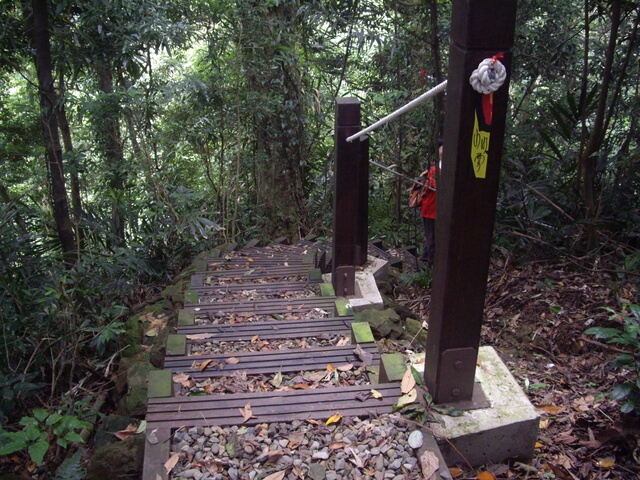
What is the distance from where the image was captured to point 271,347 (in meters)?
3.01

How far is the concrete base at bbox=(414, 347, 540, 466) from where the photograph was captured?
199 cm

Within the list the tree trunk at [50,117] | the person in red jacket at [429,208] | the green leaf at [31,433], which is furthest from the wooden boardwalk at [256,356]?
the person in red jacket at [429,208]

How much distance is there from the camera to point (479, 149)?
181 cm

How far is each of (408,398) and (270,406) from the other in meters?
0.57

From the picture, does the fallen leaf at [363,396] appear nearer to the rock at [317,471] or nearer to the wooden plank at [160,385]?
the rock at [317,471]

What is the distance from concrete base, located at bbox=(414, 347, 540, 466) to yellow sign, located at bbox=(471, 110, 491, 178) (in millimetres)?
958

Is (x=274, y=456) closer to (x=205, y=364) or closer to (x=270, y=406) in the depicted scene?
(x=270, y=406)

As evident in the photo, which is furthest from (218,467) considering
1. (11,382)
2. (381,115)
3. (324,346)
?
(381,115)

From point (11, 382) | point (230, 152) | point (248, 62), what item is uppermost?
point (248, 62)

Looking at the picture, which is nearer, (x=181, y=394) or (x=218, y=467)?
(x=218, y=467)

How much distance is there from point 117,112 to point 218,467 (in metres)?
4.66

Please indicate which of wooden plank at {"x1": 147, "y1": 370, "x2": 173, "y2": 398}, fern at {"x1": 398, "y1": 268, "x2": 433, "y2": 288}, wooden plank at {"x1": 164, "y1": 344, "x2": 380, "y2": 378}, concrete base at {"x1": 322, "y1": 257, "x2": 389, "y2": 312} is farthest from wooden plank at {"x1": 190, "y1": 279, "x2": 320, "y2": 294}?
wooden plank at {"x1": 147, "y1": 370, "x2": 173, "y2": 398}

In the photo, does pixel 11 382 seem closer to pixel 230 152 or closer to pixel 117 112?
pixel 117 112

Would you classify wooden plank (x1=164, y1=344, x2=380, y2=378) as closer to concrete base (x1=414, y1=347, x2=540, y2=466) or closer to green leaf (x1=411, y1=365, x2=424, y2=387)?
green leaf (x1=411, y1=365, x2=424, y2=387)
